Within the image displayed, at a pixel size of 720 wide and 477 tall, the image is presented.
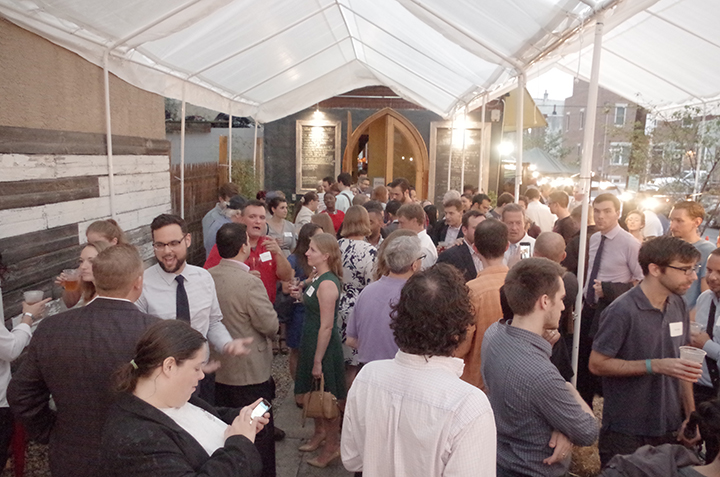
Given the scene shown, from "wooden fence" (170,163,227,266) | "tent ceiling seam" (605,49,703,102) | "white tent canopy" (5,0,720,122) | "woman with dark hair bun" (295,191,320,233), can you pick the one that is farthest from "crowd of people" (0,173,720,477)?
"tent ceiling seam" (605,49,703,102)

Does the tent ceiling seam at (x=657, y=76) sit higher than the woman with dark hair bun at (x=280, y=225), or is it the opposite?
the tent ceiling seam at (x=657, y=76)

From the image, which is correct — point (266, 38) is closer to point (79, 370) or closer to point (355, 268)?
point (355, 268)

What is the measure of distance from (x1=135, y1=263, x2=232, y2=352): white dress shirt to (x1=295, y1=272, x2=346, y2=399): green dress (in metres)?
0.66

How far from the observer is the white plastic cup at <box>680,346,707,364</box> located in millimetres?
2282

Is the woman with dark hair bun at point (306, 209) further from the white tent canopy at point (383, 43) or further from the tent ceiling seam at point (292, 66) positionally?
the tent ceiling seam at point (292, 66)

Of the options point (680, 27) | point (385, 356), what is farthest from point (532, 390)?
point (680, 27)

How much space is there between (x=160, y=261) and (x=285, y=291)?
1.47m

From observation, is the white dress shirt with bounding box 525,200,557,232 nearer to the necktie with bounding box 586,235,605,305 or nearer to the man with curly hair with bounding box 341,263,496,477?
the necktie with bounding box 586,235,605,305

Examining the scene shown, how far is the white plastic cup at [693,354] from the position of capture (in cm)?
228

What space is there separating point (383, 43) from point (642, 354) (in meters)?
6.96

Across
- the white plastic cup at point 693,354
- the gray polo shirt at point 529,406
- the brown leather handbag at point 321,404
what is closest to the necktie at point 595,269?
the white plastic cup at point 693,354

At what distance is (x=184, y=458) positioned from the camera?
5.08ft

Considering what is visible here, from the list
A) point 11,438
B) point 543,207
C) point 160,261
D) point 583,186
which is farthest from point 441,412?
point 543,207

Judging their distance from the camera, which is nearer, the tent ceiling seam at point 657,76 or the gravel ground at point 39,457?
the gravel ground at point 39,457
